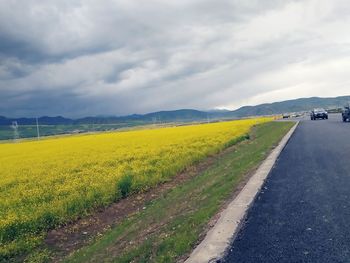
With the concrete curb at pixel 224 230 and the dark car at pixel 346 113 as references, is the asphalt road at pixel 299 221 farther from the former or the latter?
the dark car at pixel 346 113

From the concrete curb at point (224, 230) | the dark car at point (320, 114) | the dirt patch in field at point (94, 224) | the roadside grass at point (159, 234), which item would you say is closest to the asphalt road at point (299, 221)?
the concrete curb at point (224, 230)

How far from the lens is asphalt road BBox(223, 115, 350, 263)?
4.21m

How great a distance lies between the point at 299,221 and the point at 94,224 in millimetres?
6845

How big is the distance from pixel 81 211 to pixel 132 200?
224 cm

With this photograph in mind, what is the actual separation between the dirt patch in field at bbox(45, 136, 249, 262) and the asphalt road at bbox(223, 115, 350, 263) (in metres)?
0.92

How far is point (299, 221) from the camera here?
532cm

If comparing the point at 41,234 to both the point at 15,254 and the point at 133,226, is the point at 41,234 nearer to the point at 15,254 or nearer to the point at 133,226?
the point at 15,254

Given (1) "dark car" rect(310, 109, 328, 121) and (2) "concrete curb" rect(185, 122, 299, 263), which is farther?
(1) "dark car" rect(310, 109, 328, 121)

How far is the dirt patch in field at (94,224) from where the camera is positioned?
9.04 metres

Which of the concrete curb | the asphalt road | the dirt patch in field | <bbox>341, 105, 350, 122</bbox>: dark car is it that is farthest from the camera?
<bbox>341, 105, 350, 122</bbox>: dark car

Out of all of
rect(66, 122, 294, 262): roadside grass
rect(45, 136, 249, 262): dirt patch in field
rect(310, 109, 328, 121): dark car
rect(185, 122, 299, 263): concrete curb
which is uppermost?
rect(310, 109, 328, 121): dark car

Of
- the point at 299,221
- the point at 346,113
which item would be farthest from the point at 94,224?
the point at 346,113

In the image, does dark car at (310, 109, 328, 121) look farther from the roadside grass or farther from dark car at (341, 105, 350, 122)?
the roadside grass

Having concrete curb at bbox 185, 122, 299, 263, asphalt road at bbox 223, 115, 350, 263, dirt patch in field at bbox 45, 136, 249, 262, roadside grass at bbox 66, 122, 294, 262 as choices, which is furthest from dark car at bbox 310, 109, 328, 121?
concrete curb at bbox 185, 122, 299, 263
